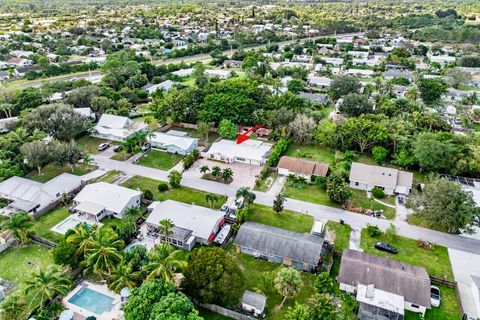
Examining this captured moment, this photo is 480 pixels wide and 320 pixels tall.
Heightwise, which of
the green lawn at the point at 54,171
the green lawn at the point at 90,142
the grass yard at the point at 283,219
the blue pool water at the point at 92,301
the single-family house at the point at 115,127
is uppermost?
the single-family house at the point at 115,127

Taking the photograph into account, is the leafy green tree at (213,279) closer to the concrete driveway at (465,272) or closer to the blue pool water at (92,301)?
the blue pool water at (92,301)

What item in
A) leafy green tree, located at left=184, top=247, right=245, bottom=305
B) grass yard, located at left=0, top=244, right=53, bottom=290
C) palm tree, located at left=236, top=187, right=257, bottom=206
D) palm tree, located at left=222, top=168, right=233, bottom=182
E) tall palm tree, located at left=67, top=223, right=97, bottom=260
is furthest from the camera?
palm tree, located at left=222, top=168, right=233, bottom=182

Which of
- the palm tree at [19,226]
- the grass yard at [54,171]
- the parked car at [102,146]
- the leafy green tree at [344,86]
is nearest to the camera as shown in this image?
the palm tree at [19,226]

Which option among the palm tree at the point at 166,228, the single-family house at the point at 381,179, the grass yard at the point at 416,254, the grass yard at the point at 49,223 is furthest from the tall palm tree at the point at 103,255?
the single-family house at the point at 381,179

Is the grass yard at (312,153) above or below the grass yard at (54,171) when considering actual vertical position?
below

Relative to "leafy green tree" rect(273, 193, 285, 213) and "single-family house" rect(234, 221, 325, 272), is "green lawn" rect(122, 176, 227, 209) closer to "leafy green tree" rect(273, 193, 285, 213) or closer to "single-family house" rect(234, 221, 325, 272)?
"leafy green tree" rect(273, 193, 285, 213)

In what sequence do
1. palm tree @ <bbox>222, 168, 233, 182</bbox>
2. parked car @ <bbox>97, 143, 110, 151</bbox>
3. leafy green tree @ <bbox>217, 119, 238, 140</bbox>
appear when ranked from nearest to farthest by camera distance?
palm tree @ <bbox>222, 168, 233, 182</bbox> → parked car @ <bbox>97, 143, 110, 151</bbox> → leafy green tree @ <bbox>217, 119, 238, 140</bbox>

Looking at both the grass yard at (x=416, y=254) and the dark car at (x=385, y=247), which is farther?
the dark car at (x=385, y=247)

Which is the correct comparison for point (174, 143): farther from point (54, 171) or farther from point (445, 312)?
point (445, 312)

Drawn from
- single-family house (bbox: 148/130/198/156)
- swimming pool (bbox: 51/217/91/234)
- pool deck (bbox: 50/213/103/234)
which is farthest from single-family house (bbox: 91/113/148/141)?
swimming pool (bbox: 51/217/91/234)
